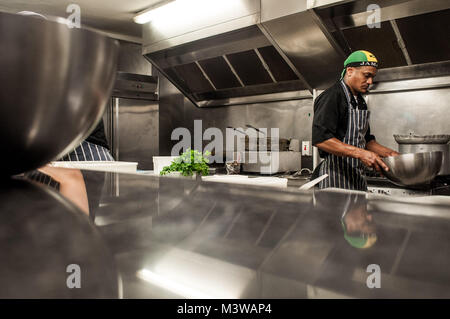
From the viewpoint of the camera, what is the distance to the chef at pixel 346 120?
2.31m

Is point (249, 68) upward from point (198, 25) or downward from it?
downward

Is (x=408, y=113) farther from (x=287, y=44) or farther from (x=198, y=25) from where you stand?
(x=198, y=25)

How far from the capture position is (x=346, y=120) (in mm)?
2428

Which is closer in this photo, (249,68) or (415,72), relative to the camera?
(415,72)

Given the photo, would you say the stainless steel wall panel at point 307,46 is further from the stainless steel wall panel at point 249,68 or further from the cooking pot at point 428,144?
the cooking pot at point 428,144

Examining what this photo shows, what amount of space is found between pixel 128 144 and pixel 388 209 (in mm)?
5115

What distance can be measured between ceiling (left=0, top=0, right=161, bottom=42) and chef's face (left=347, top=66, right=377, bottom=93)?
102 inches

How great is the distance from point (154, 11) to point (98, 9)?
2.32ft

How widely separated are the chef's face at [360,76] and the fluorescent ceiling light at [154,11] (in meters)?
2.41

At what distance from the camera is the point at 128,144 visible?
17.1 ft

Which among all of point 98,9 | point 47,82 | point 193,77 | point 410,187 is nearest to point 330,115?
point 410,187

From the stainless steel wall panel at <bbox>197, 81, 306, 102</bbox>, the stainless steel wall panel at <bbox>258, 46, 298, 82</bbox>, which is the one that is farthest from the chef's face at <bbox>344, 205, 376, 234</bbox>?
the stainless steel wall panel at <bbox>197, 81, 306, 102</bbox>
